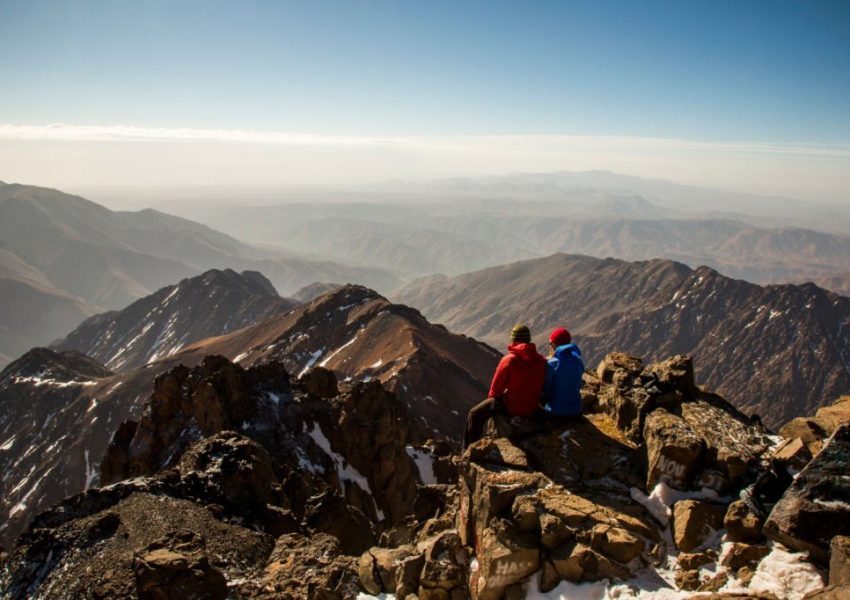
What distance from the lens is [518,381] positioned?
16109 mm

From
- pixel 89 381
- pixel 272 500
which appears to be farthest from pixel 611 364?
pixel 89 381

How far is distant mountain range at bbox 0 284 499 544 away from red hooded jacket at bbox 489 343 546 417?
57.2m

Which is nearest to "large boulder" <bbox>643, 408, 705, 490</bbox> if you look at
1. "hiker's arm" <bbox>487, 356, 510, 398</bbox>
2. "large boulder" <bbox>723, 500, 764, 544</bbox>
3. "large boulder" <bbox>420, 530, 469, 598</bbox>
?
"large boulder" <bbox>723, 500, 764, 544</bbox>

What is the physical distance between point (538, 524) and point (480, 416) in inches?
201

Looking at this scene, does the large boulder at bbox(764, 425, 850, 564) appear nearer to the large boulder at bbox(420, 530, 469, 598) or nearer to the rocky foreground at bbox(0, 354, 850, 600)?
the rocky foreground at bbox(0, 354, 850, 600)

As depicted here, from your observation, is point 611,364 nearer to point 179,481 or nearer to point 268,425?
point 179,481

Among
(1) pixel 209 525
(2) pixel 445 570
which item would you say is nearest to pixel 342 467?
(1) pixel 209 525

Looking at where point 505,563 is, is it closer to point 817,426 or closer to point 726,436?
point 726,436

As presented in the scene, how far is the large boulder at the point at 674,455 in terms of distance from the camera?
13.7 m

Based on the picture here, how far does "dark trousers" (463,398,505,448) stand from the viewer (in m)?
17.1

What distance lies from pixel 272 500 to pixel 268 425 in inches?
1021

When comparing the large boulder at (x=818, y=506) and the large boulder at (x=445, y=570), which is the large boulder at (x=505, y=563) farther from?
the large boulder at (x=818, y=506)

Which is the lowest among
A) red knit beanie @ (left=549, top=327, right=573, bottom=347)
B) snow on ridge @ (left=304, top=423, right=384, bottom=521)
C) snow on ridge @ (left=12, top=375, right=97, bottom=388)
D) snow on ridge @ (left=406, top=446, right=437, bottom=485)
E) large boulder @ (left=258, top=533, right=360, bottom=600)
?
snow on ridge @ (left=12, top=375, right=97, bottom=388)

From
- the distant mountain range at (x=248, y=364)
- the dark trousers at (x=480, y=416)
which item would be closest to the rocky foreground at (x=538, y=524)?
the dark trousers at (x=480, y=416)
